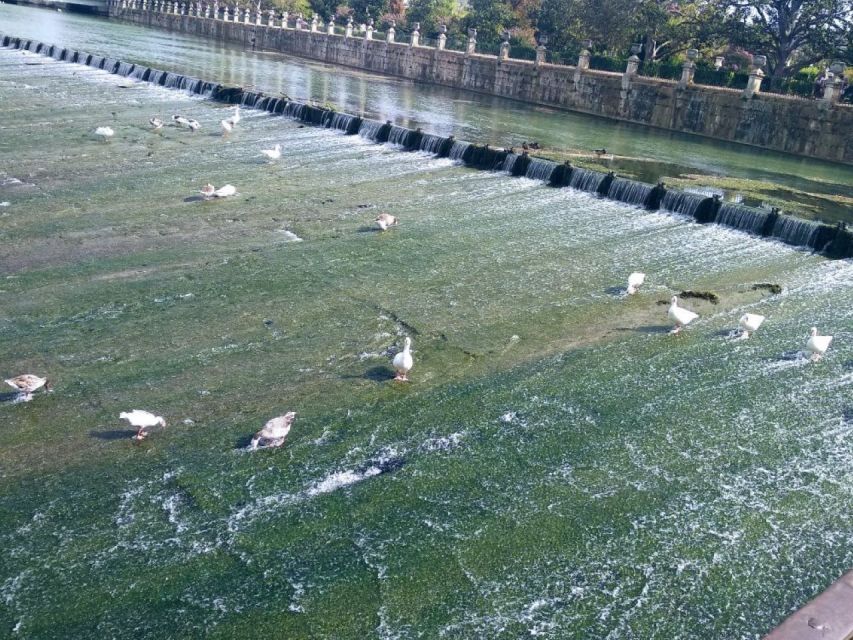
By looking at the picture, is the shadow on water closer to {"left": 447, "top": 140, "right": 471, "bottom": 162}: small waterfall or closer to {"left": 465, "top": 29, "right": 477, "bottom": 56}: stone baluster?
{"left": 447, "top": 140, "right": 471, "bottom": 162}: small waterfall

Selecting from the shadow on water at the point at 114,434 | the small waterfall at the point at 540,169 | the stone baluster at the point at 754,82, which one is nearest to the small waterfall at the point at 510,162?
the small waterfall at the point at 540,169

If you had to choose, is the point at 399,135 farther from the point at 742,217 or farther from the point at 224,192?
the point at 742,217

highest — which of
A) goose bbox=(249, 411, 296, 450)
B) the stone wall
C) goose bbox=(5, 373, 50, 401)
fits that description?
the stone wall

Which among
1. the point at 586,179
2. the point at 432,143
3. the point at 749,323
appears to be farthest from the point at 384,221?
the point at 432,143

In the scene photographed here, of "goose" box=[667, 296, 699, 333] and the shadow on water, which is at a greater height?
"goose" box=[667, 296, 699, 333]

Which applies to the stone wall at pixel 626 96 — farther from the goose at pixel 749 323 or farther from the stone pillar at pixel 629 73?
the goose at pixel 749 323

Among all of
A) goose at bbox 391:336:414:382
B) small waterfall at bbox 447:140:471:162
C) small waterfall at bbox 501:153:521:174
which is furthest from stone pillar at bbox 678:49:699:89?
goose at bbox 391:336:414:382
